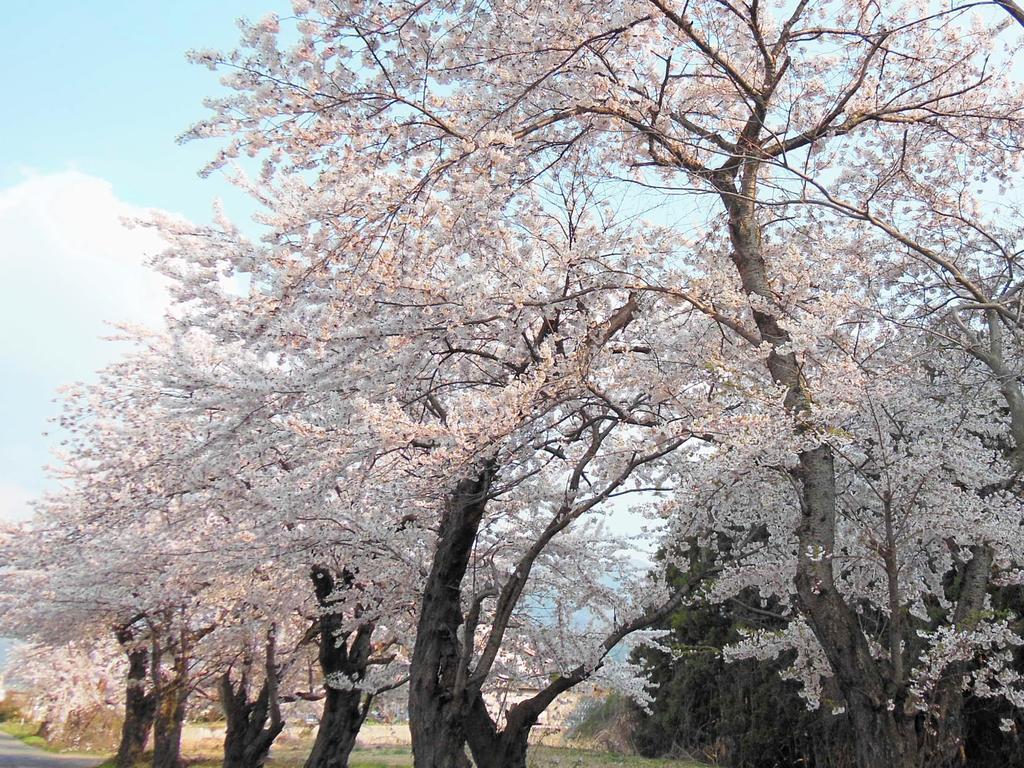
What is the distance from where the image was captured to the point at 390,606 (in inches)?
332

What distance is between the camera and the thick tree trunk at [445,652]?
19.4ft

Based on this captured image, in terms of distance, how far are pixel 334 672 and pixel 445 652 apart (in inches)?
134

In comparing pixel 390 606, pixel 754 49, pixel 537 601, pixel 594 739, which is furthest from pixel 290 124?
pixel 594 739

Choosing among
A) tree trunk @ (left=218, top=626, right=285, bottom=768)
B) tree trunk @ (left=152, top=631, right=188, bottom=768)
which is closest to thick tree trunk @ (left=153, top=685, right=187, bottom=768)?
tree trunk @ (left=152, top=631, right=188, bottom=768)

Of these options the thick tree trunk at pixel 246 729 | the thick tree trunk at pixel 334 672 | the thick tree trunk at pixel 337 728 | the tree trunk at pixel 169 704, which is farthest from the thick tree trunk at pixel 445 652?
the tree trunk at pixel 169 704

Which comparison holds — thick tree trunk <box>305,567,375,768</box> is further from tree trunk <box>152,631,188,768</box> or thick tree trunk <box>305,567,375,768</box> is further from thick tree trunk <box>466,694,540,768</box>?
thick tree trunk <box>466,694,540,768</box>

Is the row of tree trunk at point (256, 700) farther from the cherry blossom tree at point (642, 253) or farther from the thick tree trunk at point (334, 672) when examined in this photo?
the cherry blossom tree at point (642, 253)

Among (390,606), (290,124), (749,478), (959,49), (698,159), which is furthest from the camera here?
(390,606)

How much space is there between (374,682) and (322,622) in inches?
40.0

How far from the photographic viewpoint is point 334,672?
9148 mm

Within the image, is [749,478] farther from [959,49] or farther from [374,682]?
[374,682]

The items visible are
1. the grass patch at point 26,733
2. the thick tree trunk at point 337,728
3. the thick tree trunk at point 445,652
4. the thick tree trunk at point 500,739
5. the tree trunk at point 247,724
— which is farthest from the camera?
the grass patch at point 26,733

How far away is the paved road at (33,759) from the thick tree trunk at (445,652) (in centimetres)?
1325

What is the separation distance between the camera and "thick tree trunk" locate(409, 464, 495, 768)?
19.4 ft
